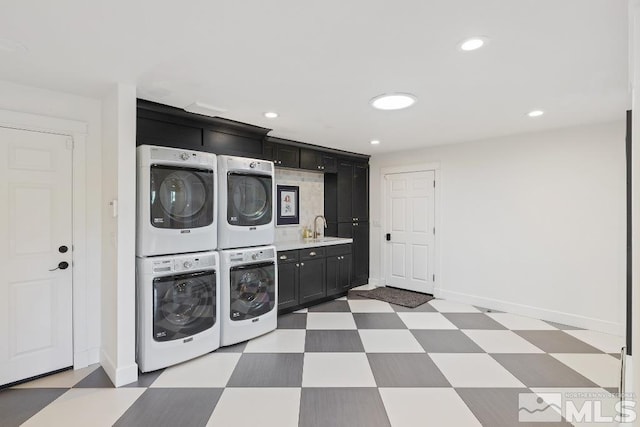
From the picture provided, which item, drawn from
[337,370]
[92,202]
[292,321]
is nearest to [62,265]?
[92,202]

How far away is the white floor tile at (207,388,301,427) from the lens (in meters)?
2.04

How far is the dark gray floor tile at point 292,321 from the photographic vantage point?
373 cm

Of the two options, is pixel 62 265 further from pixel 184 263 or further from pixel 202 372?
pixel 202 372

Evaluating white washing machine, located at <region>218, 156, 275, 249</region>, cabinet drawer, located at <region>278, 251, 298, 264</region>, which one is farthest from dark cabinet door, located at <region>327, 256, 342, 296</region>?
white washing machine, located at <region>218, 156, 275, 249</region>

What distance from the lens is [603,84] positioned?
8.13 feet

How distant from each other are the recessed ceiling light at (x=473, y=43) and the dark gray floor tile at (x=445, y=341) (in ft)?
8.59

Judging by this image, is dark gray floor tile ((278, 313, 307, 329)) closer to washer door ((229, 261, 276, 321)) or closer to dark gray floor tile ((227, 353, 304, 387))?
washer door ((229, 261, 276, 321))

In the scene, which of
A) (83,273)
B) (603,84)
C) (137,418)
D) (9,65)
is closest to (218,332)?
(137,418)

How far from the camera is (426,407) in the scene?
2197 mm

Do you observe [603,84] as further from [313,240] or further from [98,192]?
[98,192]

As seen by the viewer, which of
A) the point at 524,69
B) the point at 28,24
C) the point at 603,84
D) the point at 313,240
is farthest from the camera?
the point at 313,240

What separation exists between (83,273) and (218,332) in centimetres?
132

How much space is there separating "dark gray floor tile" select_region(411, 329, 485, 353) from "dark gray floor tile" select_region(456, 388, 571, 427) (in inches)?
26.5

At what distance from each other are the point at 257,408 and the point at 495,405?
1.68 m
